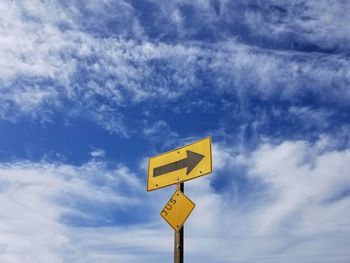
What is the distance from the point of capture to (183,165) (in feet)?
21.2

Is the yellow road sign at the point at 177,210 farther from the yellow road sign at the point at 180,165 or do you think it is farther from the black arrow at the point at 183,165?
the black arrow at the point at 183,165

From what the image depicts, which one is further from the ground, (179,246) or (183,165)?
(183,165)

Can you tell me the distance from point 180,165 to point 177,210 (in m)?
0.75

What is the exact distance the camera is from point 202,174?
6.17 metres

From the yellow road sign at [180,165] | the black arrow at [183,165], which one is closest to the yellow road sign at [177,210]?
the yellow road sign at [180,165]

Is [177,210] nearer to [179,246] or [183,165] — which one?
[179,246]

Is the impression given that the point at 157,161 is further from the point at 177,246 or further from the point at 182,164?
the point at 177,246

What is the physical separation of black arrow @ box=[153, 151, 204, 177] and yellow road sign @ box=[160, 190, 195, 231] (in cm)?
42

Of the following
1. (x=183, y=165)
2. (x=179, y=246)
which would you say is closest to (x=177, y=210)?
(x=179, y=246)

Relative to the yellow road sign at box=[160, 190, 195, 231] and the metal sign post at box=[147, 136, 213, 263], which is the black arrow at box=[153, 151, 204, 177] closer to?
the metal sign post at box=[147, 136, 213, 263]

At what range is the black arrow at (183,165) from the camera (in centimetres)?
635

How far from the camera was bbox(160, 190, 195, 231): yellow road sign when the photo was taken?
244 inches

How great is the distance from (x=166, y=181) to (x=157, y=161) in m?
0.47

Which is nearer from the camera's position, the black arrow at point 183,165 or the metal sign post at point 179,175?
the metal sign post at point 179,175
